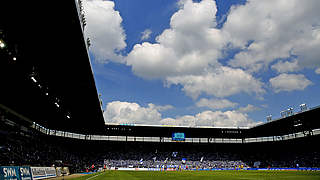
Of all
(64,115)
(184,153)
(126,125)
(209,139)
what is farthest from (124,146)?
(64,115)

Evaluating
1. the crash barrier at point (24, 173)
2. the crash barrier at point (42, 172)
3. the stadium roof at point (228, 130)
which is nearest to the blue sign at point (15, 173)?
the crash barrier at point (24, 173)

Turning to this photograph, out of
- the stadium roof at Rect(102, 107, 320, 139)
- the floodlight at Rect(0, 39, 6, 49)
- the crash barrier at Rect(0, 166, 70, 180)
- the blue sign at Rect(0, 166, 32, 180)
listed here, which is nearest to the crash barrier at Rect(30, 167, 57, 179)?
the crash barrier at Rect(0, 166, 70, 180)

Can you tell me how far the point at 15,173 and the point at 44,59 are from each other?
9.61 m

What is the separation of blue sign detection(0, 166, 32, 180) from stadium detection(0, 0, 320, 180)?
0.23ft

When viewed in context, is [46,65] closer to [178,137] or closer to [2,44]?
[2,44]

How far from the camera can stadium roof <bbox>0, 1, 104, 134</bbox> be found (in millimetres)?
14492

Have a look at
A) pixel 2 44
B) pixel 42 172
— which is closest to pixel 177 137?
pixel 42 172

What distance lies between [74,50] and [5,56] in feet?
20.1

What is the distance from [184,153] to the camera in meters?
80.5

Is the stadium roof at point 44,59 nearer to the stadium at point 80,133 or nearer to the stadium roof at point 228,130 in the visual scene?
the stadium at point 80,133

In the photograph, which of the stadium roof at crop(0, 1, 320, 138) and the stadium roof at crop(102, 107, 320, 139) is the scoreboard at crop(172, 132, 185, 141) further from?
the stadium roof at crop(0, 1, 320, 138)

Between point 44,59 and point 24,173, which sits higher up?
point 44,59

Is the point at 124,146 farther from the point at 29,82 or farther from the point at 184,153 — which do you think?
the point at 29,82

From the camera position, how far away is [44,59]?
21406 mm
